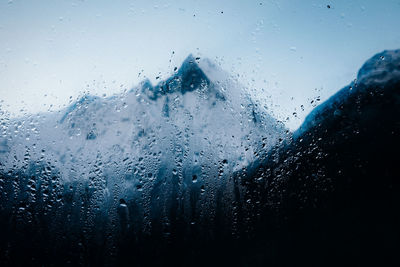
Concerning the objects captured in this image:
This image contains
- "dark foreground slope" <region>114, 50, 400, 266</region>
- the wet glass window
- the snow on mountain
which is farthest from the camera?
"dark foreground slope" <region>114, 50, 400, 266</region>

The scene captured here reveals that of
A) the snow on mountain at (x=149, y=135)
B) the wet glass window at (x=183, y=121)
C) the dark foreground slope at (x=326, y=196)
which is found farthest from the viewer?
the dark foreground slope at (x=326, y=196)

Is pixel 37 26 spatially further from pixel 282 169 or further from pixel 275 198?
pixel 275 198

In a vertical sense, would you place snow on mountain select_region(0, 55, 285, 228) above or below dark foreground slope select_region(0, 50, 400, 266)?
above

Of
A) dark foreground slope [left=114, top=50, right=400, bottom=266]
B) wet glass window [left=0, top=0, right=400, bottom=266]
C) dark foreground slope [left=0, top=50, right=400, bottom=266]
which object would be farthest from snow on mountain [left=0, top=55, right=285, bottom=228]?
dark foreground slope [left=114, top=50, right=400, bottom=266]

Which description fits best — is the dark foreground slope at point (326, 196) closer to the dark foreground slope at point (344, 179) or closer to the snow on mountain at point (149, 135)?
the dark foreground slope at point (344, 179)

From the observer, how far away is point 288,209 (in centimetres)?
912

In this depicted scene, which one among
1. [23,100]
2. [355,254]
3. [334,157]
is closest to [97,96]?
[23,100]

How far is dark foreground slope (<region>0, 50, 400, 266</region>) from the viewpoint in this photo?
638 cm

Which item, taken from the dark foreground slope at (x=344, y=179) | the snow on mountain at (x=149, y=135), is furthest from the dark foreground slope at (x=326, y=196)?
the snow on mountain at (x=149, y=135)

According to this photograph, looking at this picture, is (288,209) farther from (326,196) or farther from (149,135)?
(149,135)

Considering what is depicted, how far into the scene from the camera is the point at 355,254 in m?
11.8

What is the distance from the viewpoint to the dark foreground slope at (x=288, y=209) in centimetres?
638

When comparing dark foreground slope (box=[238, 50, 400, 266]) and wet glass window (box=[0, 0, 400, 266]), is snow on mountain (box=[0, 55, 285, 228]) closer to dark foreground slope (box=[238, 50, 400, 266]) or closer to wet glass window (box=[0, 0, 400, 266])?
wet glass window (box=[0, 0, 400, 266])

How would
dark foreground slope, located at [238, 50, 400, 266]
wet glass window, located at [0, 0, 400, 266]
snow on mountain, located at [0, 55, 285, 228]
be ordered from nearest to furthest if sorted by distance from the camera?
wet glass window, located at [0, 0, 400, 266], snow on mountain, located at [0, 55, 285, 228], dark foreground slope, located at [238, 50, 400, 266]
